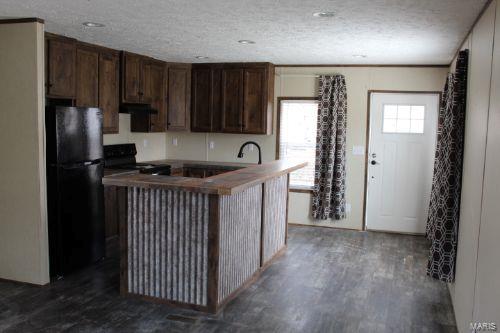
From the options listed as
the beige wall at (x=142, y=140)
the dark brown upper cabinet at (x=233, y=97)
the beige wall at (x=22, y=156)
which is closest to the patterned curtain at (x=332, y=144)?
the dark brown upper cabinet at (x=233, y=97)

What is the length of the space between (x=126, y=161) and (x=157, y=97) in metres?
0.98

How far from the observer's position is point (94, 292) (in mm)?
4168

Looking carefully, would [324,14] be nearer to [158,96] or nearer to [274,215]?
[274,215]

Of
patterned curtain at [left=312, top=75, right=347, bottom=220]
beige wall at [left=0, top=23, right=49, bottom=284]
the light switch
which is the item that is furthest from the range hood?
the light switch

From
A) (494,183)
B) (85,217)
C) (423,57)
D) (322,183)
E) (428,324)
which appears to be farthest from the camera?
(322,183)

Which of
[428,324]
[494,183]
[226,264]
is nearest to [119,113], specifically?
[226,264]

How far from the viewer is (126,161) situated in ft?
21.1

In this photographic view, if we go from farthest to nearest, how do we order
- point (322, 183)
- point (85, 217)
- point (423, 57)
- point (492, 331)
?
point (322, 183), point (423, 57), point (85, 217), point (492, 331)

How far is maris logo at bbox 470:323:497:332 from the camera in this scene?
7.39 ft

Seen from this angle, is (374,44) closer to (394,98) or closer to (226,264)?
(394,98)

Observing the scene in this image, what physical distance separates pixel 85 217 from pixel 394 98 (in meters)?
4.23

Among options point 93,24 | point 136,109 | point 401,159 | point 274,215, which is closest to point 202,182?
point 274,215

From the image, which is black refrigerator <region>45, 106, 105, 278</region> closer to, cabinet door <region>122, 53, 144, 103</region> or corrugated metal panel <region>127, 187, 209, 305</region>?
corrugated metal panel <region>127, 187, 209, 305</region>

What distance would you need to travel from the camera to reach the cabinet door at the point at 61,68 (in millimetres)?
4705
